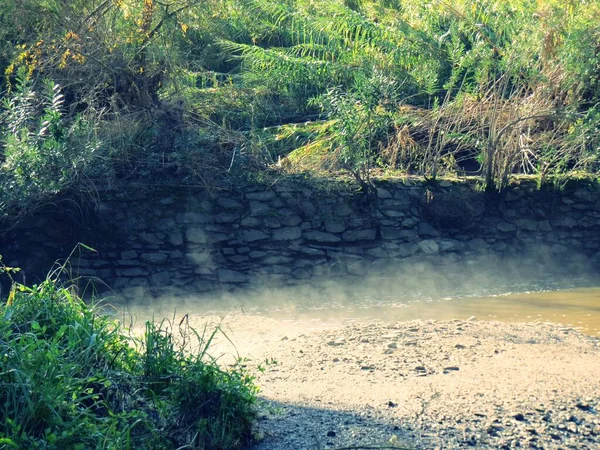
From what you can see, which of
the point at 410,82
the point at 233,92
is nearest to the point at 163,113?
the point at 233,92

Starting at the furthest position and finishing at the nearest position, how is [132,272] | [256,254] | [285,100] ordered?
[285,100] < [256,254] < [132,272]

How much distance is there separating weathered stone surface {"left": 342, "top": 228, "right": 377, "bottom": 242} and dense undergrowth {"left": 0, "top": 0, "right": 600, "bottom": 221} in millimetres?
910

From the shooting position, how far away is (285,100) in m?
14.3

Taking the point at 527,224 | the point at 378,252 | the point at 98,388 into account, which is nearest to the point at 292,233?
the point at 378,252

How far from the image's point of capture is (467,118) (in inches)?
453

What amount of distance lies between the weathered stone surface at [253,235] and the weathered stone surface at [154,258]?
3.59ft

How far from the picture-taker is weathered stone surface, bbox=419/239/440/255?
34.2ft

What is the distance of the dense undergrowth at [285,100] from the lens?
31.4 feet

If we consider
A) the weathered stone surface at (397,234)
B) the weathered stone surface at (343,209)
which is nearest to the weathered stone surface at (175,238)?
the weathered stone surface at (343,209)

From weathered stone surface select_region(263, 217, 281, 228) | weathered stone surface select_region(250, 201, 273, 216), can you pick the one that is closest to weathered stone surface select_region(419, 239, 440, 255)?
weathered stone surface select_region(263, 217, 281, 228)

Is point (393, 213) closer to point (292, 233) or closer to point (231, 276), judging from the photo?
point (292, 233)

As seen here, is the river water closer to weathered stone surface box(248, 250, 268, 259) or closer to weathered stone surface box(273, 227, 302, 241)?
weathered stone surface box(248, 250, 268, 259)

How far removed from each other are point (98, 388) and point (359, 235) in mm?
6795

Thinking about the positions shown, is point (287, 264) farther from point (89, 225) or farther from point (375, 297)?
point (89, 225)
